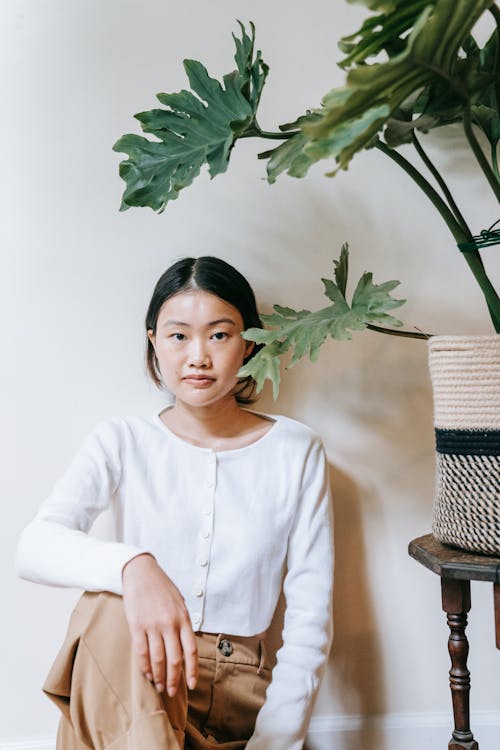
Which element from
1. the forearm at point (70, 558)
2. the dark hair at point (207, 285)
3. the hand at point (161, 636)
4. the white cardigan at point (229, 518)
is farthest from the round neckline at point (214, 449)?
the hand at point (161, 636)

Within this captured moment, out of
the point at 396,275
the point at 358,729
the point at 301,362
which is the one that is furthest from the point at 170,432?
the point at 358,729

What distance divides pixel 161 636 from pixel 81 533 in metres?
0.25

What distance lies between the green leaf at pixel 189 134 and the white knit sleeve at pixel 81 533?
16.7 inches

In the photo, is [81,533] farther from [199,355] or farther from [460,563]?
[460,563]

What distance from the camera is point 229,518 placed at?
128 centimetres

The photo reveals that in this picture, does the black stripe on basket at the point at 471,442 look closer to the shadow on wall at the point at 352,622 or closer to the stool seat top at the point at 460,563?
the stool seat top at the point at 460,563

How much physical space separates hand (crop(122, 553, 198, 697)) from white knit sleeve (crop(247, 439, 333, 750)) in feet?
0.96

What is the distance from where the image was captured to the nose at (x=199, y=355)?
123cm

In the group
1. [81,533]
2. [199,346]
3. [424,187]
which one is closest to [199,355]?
[199,346]

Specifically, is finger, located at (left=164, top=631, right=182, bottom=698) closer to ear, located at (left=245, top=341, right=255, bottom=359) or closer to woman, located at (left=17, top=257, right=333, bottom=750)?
woman, located at (left=17, top=257, right=333, bottom=750)

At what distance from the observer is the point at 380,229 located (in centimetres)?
146

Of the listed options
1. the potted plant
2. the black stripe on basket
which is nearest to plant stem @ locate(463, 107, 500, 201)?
the potted plant

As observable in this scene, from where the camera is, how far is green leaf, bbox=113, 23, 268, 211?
1.13 m

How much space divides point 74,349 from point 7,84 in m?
0.51
